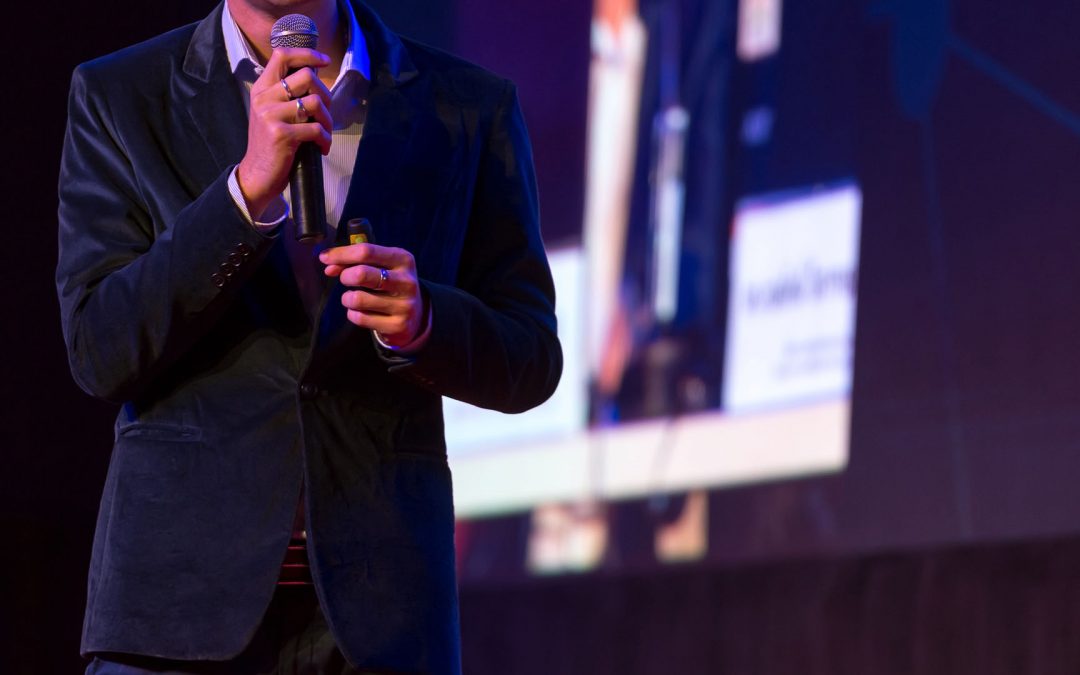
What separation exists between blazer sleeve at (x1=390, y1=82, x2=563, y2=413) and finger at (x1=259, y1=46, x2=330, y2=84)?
0.22 m

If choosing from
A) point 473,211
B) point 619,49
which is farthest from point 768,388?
point 473,211

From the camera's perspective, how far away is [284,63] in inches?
43.5

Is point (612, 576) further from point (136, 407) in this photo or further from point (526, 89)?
point (136, 407)

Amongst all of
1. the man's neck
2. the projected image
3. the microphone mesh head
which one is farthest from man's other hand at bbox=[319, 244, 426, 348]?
the projected image

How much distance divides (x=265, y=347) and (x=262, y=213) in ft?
0.45

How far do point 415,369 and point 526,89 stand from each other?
2.69 m

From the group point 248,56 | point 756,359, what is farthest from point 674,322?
point 248,56

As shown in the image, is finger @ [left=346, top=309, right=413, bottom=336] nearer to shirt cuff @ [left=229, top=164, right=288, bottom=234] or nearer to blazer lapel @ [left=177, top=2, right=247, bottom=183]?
shirt cuff @ [left=229, top=164, right=288, bottom=234]

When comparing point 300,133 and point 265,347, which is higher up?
point 300,133

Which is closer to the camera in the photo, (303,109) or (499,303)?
(303,109)

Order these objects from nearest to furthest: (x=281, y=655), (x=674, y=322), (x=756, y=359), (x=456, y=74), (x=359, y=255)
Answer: (x=359, y=255)
(x=281, y=655)
(x=456, y=74)
(x=756, y=359)
(x=674, y=322)

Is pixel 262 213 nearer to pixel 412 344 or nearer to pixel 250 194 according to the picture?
pixel 250 194

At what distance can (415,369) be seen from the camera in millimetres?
1192

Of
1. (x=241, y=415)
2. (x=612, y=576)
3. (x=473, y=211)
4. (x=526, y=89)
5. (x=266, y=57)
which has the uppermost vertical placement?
(x=526, y=89)
